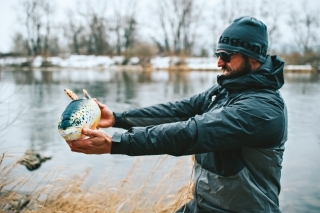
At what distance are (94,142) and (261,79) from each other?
3.07ft

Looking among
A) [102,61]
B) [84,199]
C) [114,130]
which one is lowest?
[102,61]

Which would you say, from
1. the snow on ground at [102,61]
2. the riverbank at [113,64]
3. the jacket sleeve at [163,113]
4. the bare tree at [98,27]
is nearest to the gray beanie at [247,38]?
the jacket sleeve at [163,113]

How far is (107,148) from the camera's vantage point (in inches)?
67.2

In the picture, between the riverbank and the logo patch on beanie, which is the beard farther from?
the riverbank

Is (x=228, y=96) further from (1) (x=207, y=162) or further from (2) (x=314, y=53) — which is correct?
(2) (x=314, y=53)

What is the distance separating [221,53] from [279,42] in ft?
157

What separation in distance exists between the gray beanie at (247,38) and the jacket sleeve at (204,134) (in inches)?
15.0

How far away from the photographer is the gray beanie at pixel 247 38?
6.56 feet

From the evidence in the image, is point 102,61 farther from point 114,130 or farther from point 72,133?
point 72,133

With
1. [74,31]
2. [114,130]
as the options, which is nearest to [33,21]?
[74,31]

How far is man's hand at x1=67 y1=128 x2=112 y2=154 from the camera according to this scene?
1.69 meters

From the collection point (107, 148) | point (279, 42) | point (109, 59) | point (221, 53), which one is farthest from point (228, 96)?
point (279, 42)

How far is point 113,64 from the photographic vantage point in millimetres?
42375

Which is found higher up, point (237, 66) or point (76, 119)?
point (237, 66)
